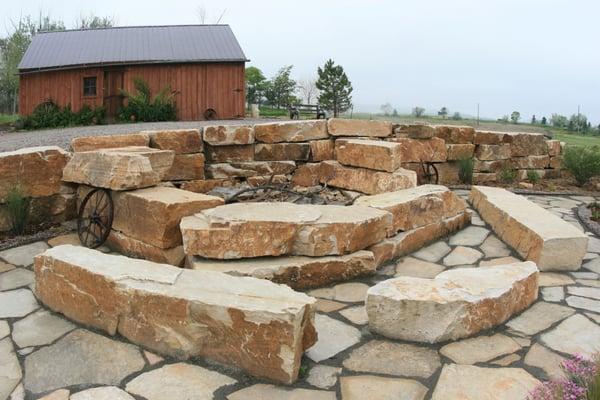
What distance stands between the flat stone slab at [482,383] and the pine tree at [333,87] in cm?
2737

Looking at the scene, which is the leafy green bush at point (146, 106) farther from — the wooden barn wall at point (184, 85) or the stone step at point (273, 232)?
the stone step at point (273, 232)

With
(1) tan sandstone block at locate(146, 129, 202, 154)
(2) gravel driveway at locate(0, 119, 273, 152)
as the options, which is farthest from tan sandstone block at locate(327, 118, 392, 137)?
(2) gravel driveway at locate(0, 119, 273, 152)

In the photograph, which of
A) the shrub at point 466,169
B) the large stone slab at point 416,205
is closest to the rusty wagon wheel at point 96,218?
the large stone slab at point 416,205

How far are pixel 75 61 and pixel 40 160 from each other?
13.9 m

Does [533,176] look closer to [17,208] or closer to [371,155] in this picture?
[371,155]

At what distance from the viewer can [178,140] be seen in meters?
5.28

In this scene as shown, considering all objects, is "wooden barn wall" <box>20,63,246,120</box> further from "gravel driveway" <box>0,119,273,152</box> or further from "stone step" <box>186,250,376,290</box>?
"stone step" <box>186,250,376,290</box>

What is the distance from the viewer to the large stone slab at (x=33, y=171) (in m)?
4.20

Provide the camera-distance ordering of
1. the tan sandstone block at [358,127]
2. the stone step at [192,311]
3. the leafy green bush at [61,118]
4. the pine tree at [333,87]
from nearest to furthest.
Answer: the stone step at [192,311] → the tan sandstone block at [358,127] → the leafy green bush at [61,118] → the pine tree at [333,87]

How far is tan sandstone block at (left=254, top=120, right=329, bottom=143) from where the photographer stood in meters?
5.85

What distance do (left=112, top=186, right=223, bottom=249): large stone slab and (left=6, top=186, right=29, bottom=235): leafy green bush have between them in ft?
2.83

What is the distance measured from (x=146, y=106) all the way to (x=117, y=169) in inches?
463

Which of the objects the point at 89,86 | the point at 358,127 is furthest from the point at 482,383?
the point at 89,86

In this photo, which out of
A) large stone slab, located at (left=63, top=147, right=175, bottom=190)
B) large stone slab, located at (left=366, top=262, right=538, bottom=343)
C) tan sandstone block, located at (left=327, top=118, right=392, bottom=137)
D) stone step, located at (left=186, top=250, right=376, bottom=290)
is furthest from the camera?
tan sandstone block, located at (left=327, top=118, right=392, bottom=137)
